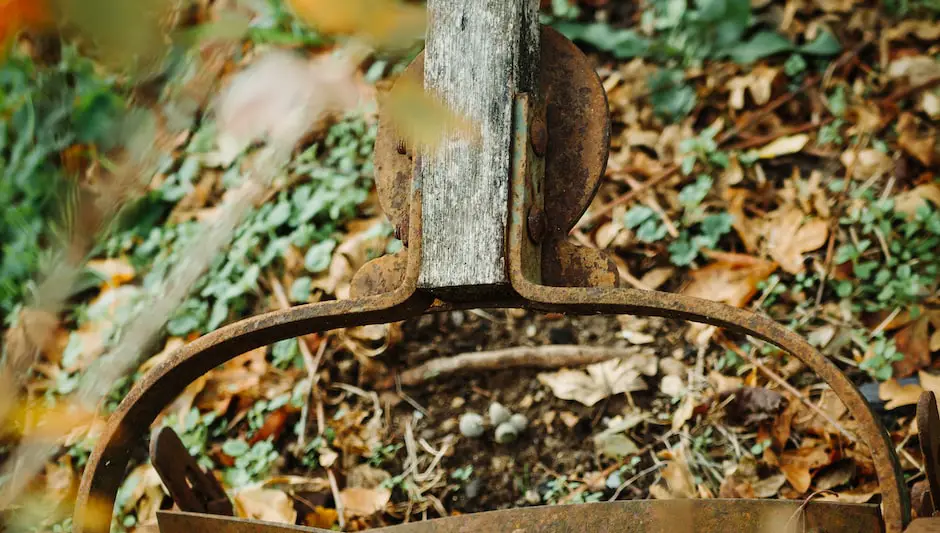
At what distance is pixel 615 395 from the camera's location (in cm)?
228

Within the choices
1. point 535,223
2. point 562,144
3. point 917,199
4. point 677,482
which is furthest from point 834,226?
point 535,223

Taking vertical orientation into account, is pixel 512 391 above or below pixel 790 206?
below

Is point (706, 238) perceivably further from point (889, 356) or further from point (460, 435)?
point (460, 435)

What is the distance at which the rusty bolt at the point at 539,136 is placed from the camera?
1.52 meters

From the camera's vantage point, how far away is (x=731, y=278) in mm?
2402

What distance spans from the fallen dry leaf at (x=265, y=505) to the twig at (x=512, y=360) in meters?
0.47

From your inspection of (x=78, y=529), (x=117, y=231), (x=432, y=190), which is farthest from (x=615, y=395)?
(x=117, y=231)

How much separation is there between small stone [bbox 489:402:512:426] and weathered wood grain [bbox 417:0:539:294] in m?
0.90

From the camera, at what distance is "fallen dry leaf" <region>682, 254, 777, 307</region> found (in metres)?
2.35

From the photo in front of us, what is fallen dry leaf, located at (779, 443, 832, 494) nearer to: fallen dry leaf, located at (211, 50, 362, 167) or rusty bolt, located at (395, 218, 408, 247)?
rusty bolt, located at (395, 218, 408, 247)

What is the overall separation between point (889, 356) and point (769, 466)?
0.44 metres

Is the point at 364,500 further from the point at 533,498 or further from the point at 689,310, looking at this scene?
the point at 689,310

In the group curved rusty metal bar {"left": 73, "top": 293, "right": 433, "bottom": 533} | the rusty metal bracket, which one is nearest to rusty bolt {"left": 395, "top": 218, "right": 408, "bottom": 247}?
curved rusty metal bar {"left": 73, "top": 293, "right": 433, "bottom": 533}

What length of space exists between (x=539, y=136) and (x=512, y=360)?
1.01 metres
